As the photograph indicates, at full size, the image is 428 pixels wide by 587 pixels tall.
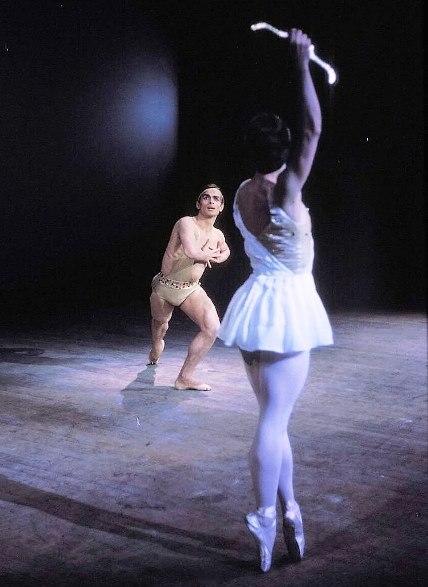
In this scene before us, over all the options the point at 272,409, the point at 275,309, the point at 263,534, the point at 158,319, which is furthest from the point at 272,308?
the point at 158,319

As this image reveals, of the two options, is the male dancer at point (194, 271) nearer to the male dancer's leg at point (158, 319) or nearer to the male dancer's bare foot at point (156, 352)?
the male dancer's leg at point (158, 319)

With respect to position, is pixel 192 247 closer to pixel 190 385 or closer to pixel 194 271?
pixel 194 271

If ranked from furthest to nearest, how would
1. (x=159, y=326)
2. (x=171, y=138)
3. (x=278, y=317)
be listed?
(x=171, y=138) → (x=159, y=326) → (x=278, y=317)

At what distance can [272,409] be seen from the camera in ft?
8.02

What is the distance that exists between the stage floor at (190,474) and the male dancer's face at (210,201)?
4.19ft

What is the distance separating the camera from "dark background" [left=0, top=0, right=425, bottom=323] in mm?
9492

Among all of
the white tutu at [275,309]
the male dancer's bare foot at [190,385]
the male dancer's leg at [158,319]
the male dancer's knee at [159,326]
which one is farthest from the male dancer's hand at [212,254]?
the white tutu at [275,309]

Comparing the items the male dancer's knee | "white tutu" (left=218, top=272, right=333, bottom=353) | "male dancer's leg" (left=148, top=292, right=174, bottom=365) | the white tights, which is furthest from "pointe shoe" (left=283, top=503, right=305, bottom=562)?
the male dancer's knee

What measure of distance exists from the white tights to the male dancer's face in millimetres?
2734

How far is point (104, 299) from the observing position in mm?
10469

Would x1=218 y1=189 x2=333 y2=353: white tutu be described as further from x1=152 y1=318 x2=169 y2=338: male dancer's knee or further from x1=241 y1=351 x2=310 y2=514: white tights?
x1=152 y1=318 x2=169 y2=338: male dancer's knee

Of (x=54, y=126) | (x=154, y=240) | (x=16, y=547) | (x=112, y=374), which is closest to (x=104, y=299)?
(x=154, y=240)

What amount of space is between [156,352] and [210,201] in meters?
1.51

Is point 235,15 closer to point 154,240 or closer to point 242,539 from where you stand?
point 154,240
